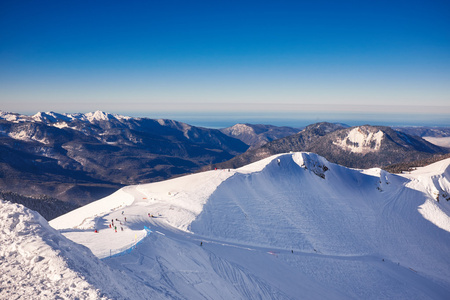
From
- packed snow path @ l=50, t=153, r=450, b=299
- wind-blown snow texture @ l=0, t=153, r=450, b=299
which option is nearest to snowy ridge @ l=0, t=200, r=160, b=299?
wind-blown snow texture @ l=0, t=153, r=450, b=299

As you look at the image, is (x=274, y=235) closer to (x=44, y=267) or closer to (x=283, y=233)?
(x=283, y=233)

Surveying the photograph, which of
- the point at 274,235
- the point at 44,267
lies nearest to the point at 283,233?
the point at 274,235

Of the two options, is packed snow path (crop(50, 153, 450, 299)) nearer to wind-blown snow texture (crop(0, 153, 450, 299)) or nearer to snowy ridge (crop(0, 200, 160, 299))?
wind-blown snow texture (crop(0, 153, 450, 299))

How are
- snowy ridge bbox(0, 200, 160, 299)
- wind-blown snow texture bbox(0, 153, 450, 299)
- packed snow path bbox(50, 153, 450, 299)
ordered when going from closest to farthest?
snowy ridge bbox(0, 200, 160, 299) → wind-blown snow texture bbox(0, 153, 450, 299) → packed snow path bbox(50, 153, 450, 299)

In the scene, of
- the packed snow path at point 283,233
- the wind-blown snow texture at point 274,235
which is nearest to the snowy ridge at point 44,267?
the wind-blown snow texture at point 274,235

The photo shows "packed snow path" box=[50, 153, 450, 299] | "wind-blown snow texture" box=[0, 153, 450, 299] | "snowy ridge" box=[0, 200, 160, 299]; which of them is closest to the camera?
"snowy ridge" box=[0, 200, 160, 299]

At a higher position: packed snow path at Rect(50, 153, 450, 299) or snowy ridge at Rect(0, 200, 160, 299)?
snowy ridge at Rect(0, 200, 160, 299)

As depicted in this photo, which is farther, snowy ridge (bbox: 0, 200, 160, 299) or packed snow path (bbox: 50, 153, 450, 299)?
packed snow path (bbox: 50, 153, 450, 299)
